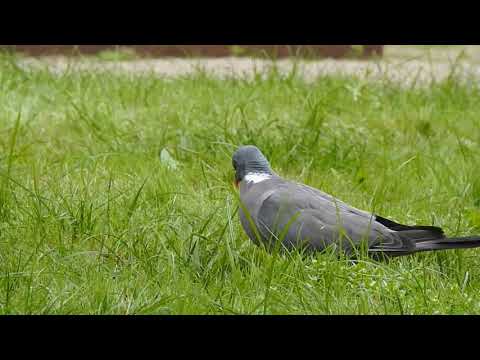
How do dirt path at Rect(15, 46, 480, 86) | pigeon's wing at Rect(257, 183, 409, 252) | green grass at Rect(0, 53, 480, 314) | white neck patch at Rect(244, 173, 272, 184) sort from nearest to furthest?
green grass at Rect(0, 53, 480, 314)
pigeon's wing at Rect(257, 183, 409, 252)
white neck patch at Rect(244, 173, 272, 184)
dirt path at Rect(15, 46, 480, 86)

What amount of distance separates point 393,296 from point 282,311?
430 mm

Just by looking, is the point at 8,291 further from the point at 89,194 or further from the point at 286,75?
the point at 286,75

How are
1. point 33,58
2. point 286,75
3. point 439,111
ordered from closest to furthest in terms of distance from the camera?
point 439,111
point 286,75
point 33,58

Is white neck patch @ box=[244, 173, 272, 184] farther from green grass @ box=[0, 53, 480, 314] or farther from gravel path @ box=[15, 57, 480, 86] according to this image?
gravel path @ box=[15, 57, 480, 86]

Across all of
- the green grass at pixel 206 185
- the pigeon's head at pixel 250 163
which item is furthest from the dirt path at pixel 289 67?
the pigeon's head at pixel 250 163

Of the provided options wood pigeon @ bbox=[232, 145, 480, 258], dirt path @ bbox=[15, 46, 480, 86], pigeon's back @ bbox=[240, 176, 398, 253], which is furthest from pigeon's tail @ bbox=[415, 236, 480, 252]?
dirt path @ bbox=[15, 46, 480, 86]

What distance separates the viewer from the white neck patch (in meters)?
3.83

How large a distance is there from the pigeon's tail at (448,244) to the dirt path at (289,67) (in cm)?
271

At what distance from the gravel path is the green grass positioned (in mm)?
160

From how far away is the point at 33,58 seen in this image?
698cm

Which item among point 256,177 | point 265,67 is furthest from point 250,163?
point 265,67

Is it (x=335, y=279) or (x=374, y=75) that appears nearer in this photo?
(x=335, y=279)

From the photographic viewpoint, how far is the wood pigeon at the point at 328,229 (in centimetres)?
345

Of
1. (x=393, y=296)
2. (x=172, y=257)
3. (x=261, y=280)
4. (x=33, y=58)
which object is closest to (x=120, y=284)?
(x=172, y=257)
